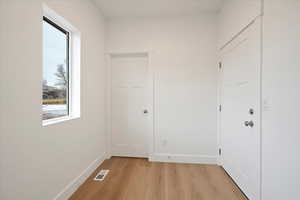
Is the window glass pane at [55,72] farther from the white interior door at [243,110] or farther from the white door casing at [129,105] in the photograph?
the white interior door at [243,110]

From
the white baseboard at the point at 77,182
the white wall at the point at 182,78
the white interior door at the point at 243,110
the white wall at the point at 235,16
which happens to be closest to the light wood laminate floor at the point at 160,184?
the white baseboard at the point at 77,182

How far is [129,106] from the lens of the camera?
301 cm

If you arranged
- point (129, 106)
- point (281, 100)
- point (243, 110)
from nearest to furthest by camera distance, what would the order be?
point (281, 100), point (243, 110), point (129, 106)

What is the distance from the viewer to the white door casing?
2.98m

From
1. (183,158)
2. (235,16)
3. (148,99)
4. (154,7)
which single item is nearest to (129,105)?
(148,99)

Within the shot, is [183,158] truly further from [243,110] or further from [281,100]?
[281,100]

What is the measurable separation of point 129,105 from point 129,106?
0.07 feet

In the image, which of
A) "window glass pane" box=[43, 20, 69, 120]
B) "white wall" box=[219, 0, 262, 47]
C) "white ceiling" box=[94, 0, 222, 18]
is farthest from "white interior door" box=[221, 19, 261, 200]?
"window glass pane" box=[43, 20, 69, 120]

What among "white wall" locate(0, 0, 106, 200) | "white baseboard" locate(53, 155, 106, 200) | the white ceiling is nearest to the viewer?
"white wall" locate(0, 0, 106, 200)

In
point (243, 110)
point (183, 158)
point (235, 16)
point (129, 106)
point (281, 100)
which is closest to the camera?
point (281, 100)

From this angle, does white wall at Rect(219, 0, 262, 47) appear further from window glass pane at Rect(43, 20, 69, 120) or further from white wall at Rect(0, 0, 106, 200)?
window glass pane at Rect(43, 20, 69, 120)

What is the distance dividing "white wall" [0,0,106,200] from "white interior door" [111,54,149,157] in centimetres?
104

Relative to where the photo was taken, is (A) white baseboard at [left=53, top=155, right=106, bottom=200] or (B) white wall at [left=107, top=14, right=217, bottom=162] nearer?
(A) white baseboard at [left=53, top=155, right=106, bottom=200]

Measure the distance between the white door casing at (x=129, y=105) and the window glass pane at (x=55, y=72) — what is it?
109cm
